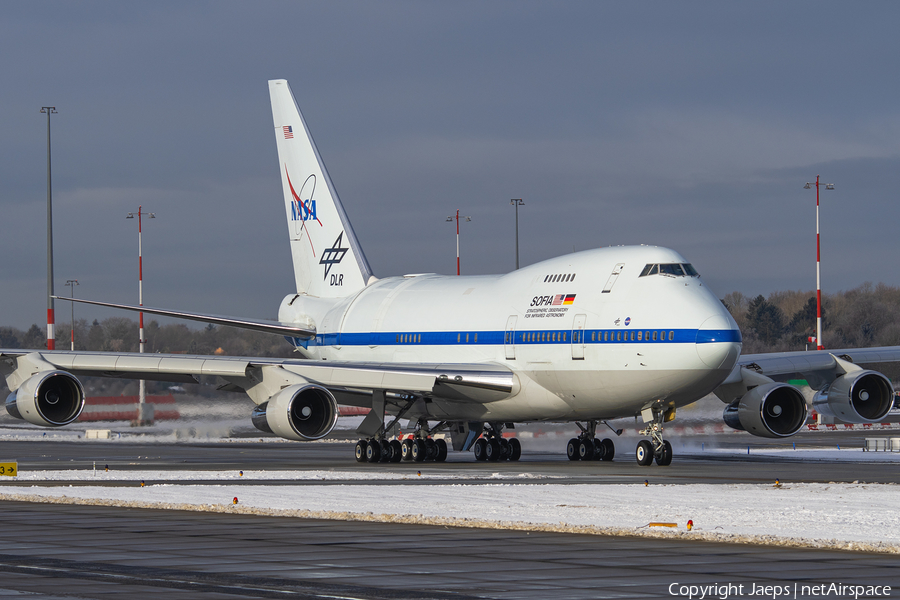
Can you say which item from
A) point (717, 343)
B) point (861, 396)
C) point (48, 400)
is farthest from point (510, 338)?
point (48, 400)

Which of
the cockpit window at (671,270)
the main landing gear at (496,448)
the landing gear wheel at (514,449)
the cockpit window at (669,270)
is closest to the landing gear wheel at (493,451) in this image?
the main landing gear at (496,448)

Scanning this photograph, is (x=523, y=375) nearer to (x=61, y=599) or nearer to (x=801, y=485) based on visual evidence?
(x=801, y=485)

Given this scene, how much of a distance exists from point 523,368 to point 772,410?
6.79 m

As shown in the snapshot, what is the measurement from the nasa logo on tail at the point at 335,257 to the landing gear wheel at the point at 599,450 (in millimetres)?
11742

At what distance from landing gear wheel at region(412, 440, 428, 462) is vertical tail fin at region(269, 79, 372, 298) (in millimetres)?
7807

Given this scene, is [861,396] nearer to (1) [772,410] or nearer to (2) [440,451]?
(1) [772,410]

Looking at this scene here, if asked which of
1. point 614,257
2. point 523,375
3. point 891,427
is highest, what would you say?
point 614,257

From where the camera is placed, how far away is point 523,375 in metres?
31.7

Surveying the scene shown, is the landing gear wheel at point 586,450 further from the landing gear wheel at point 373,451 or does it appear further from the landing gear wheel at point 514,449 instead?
the landing gear wheel at point 373,451

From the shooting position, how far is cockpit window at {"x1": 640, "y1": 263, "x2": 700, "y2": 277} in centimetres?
2910

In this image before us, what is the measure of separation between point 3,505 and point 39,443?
3345 centimetres

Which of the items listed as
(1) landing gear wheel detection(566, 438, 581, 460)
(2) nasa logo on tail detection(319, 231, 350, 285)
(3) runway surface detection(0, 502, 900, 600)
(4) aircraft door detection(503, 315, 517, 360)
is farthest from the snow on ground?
(2) nasa logo on tail detection(319, 231, 350, 285)

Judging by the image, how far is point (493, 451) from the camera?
35.2 metres

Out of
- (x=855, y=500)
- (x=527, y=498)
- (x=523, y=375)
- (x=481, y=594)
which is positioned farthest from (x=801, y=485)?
(x=481, y=594)
